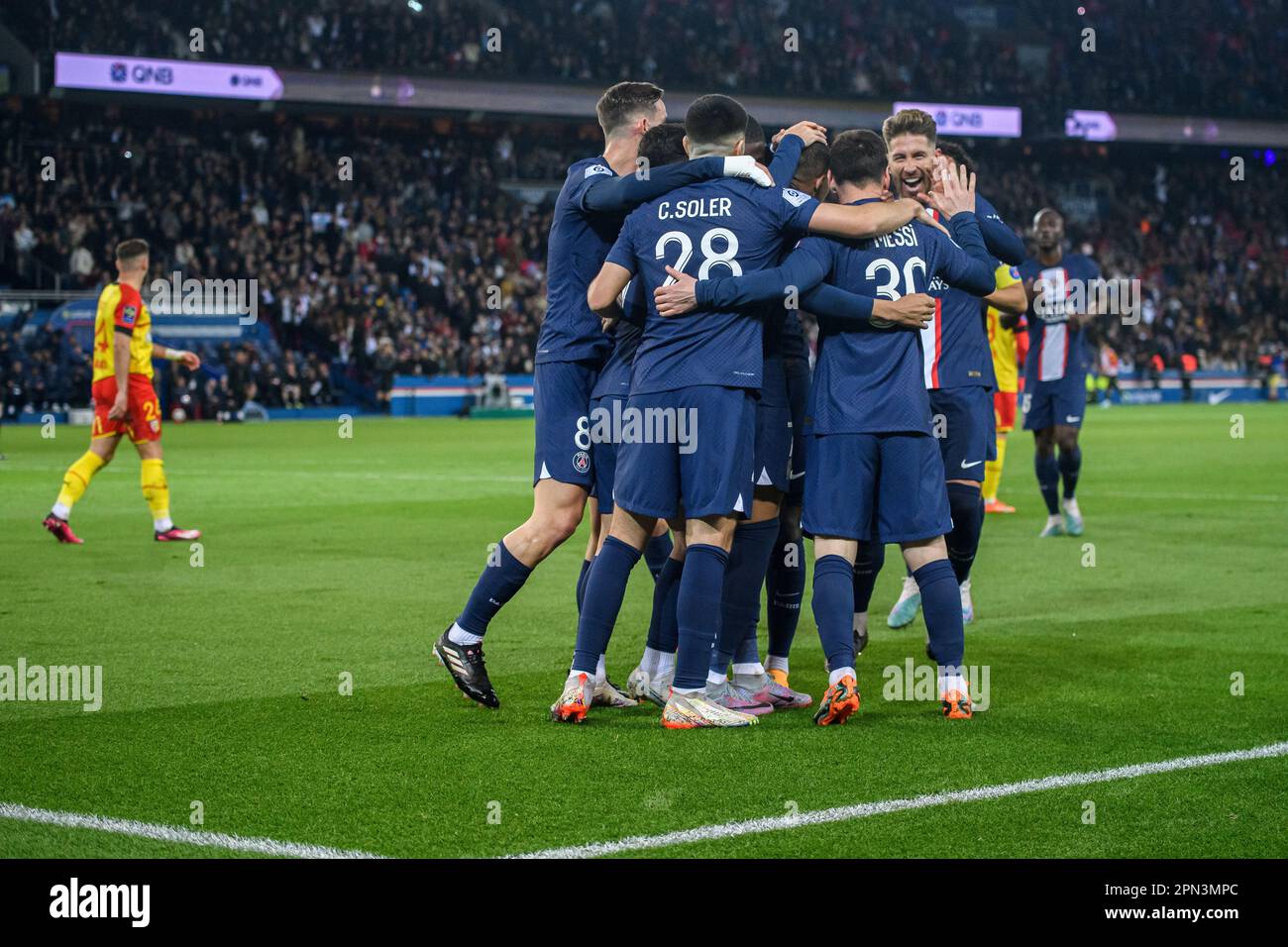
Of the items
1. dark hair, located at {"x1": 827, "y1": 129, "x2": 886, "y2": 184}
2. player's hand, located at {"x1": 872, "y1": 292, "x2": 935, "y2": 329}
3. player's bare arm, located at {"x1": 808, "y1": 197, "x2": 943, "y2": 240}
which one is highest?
dark hair, located at {"x1": 827, "y1": 129, "x2": 886, "y2": 184}

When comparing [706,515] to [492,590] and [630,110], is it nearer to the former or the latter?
[492,590]

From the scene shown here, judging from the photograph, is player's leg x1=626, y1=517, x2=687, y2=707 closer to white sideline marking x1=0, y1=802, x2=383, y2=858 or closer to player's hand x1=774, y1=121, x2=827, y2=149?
player's hand x1=774, y1=121, x2=827, y2=149

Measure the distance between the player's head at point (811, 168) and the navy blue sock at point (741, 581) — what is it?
152 cm

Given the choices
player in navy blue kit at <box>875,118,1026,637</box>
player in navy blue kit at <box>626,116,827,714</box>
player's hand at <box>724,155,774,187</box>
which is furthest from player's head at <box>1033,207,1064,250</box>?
player's hand at <box>724,155,774,187</box>

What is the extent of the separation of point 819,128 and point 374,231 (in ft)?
117

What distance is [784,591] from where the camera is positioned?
6617 mm

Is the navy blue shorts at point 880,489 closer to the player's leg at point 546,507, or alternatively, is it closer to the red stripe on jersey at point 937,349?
the player's leg at point 546,507

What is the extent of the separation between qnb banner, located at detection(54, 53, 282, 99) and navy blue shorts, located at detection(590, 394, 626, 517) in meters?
34.0

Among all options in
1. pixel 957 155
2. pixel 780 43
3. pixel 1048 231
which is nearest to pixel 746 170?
pixel 957 155

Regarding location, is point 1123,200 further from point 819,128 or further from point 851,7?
point 819,128

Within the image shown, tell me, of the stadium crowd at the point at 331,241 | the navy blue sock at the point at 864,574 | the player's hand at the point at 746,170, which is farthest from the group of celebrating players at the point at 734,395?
the stadium crowd at the point at 331,241

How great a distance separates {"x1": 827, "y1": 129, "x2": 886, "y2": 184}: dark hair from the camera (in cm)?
600

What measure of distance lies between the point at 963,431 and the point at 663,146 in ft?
7.04
